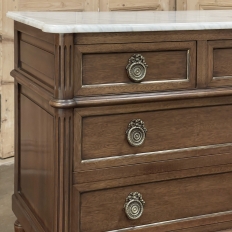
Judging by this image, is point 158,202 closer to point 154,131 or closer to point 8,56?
point 154,131

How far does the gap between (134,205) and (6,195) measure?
1470mm

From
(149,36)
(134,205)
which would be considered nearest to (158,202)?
(134,205)

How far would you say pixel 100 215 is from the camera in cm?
190

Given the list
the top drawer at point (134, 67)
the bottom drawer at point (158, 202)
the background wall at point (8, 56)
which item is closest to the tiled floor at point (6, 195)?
the background wall at point (8, 56)

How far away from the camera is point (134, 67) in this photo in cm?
184

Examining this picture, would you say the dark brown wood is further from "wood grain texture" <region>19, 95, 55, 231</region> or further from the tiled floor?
the tiled floor

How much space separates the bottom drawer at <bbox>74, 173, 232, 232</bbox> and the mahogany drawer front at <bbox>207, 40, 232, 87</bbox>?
1.17ft

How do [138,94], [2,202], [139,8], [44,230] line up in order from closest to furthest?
[138,94] → [44,230] → [2,202] → [139,8]

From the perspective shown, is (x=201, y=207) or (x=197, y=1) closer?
(x=201, y=207)

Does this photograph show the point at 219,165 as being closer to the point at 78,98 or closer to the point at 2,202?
the point at 78,98

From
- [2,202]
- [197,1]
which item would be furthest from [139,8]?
[2,202]

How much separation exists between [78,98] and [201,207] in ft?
2.18

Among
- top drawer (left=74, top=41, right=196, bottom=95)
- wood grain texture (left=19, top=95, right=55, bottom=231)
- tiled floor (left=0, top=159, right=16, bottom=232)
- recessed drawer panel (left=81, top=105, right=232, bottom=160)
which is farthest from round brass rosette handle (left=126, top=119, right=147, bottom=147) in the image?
tiled floor (left=0, top=159, right=16, bottom=232)

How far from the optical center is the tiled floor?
9.16 feet
